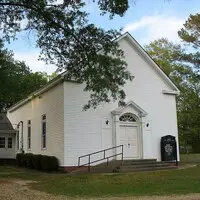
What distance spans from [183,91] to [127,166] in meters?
29.2

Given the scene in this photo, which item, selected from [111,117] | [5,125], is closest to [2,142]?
[5,125]

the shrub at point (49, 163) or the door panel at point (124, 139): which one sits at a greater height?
the door panel at point (124, 139)

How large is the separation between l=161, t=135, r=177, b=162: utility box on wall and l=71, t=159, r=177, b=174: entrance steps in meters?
1.36

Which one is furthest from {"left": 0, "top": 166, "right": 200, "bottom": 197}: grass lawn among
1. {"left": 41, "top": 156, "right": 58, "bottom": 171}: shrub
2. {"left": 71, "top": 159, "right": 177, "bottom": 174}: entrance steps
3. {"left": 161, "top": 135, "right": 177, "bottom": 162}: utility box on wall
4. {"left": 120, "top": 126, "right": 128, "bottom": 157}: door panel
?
{"left": 161, "top": 135, "right": 177, "bottom": 162}: utility box on wall

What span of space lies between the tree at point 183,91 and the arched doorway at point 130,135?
19497 millimetres

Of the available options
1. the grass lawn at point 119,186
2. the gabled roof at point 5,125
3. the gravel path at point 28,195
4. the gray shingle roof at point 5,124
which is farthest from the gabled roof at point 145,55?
the gray shingle roof at point 5,124

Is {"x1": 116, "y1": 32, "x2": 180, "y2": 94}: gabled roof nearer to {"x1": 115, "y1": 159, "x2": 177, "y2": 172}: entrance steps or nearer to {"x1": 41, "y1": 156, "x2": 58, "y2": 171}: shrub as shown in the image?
{"x1": 115, "y1": 159, "x2": 177, "y2": 172}: entrance steps

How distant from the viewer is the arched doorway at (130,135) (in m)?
21.7

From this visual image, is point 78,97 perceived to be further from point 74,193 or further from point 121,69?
point 74,193

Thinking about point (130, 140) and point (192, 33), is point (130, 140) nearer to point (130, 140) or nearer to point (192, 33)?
point (130, 140)

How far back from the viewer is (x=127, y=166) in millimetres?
19500

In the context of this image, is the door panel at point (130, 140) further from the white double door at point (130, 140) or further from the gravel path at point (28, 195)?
the gravel path at point (28, 195)

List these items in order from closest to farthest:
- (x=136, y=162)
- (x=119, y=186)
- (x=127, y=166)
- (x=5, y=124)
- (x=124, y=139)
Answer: (x=119, y=186) → (x=127, y=166) → (x=136, y=162) → (x=124, y=139) → (x=5, y=124)

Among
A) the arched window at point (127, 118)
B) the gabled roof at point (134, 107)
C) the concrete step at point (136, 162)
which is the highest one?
the gabled roof at point (134, 107)
